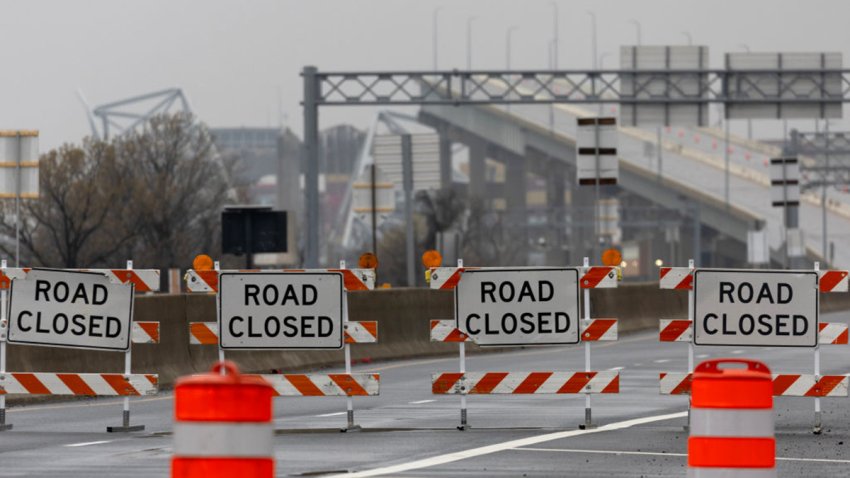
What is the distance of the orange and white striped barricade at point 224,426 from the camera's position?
7.88m

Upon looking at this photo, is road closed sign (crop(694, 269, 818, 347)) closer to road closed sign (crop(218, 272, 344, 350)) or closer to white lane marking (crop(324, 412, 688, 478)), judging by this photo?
white lane marking (crop(324, 412, 688, 478))

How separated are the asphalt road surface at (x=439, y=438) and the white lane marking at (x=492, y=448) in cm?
1

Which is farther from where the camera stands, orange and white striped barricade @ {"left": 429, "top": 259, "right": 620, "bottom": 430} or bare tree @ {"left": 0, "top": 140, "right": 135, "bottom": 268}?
bare tree @ {"left": 0, "top": 140, "right": 135, "bottom": 268}

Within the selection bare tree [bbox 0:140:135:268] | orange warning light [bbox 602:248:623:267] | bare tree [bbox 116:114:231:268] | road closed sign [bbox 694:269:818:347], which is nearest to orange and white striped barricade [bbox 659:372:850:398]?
road closed sign [bbox 694:269:818:347]

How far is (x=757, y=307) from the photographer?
16.6 m

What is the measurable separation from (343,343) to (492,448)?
2.13 meters

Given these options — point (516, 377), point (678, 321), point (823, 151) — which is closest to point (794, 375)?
point (678, 321)

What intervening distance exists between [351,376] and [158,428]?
1.99 meters

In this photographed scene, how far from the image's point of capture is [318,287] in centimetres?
1705

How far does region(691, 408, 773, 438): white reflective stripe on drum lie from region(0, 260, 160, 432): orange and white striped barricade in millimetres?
8255

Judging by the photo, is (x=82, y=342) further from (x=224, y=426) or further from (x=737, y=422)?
(x=224, y=426)

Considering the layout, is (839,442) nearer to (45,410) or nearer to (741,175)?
(45,410)

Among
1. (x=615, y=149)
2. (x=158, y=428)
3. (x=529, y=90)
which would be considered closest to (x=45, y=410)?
(x=158, y=428)

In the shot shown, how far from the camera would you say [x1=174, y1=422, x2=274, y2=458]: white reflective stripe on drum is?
7.90 m
